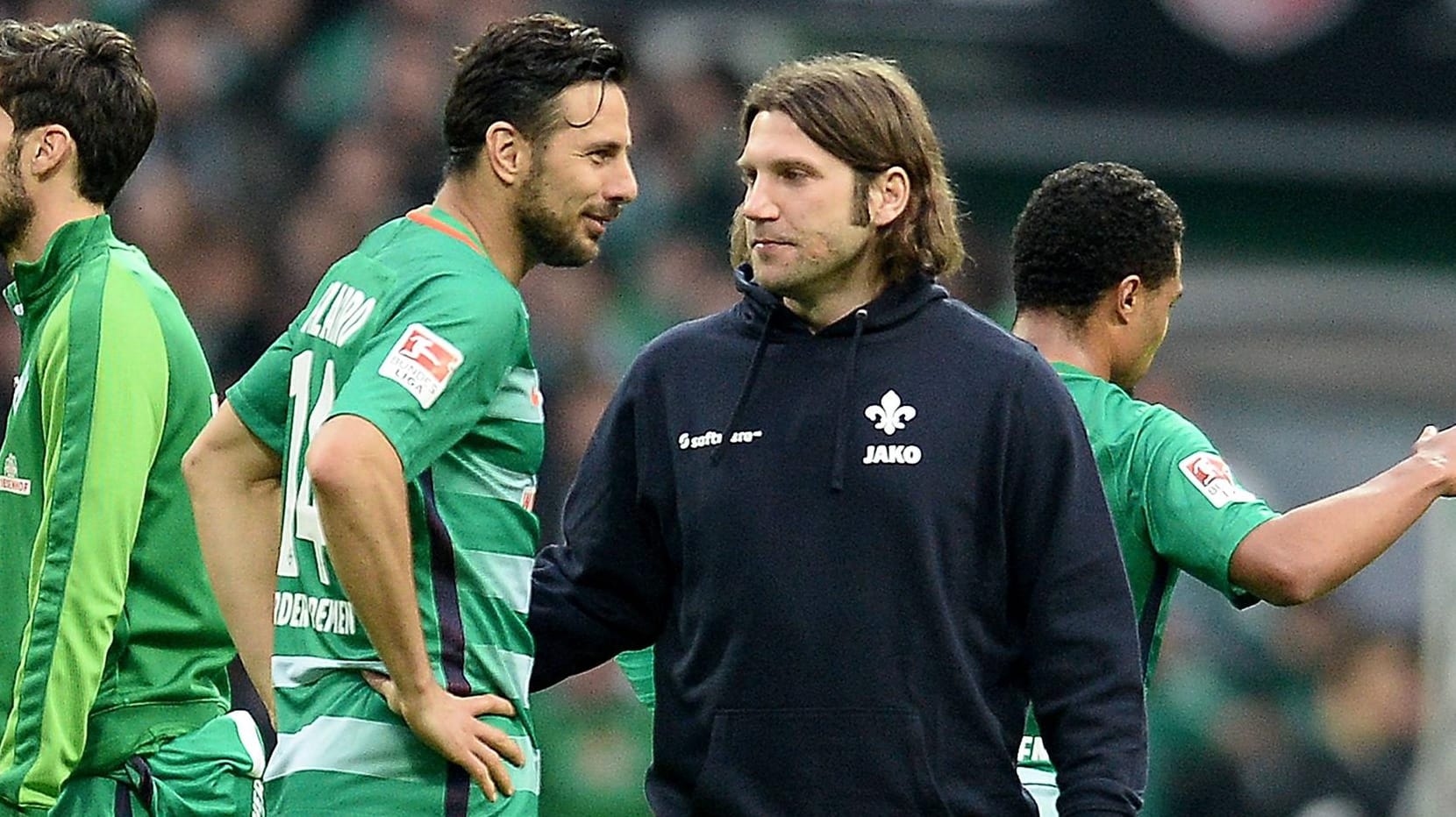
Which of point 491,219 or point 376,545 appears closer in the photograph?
point 376,545

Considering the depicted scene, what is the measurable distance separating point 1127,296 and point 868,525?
3.35ft

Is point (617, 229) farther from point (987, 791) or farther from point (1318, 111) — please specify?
point (987, 791)

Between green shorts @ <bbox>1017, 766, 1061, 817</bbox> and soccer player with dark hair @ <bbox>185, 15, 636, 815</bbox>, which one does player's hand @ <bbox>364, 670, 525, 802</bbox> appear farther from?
green shorts @ <bbox>1017, 766, 1061, 817</bbox>

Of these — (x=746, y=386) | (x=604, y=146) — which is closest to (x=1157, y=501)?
(x=746, y=386)

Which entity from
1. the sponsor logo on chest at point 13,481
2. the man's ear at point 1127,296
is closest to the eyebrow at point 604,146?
the man's ear at point 1127,296

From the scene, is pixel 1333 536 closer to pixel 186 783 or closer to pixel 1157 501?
pixel 1157 501

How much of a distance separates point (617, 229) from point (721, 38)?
90 centimetres

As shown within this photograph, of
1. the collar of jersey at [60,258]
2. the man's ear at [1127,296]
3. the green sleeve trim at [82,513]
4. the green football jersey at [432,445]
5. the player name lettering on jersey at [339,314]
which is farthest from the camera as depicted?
the man's ear at [1127,296]

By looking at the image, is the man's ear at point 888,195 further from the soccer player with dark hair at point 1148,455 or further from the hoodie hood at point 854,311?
the soccer player with dark hair at point 1148,455

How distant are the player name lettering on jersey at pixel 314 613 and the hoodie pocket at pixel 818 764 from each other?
562 millimetres

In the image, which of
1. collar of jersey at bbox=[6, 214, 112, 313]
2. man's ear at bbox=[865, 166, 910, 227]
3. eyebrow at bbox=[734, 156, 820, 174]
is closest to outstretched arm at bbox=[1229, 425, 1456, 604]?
man's ear at bbox=[865, 166, 910, 227]

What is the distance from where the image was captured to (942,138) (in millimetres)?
11133

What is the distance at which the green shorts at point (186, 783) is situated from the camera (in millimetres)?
4480

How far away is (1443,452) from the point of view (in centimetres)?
438
